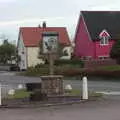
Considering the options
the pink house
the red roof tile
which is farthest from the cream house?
the pink house

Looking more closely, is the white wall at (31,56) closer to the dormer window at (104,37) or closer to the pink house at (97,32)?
the pink house at (97,32)

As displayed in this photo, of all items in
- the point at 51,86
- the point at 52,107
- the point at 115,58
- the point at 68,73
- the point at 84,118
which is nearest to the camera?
the point at 84,118

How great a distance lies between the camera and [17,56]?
368 ft

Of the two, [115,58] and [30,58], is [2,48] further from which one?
[115,58]

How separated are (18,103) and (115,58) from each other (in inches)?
1665

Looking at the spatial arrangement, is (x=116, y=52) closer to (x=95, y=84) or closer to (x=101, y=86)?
(x=95, y=84)

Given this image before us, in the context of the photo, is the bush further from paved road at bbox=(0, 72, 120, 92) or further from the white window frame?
paved road at bbox=(0, 72, 120, 92)

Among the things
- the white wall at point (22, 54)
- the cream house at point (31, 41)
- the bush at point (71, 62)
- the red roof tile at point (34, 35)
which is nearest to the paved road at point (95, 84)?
the bush at point (71, 62)

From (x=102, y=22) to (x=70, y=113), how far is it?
6389 cm

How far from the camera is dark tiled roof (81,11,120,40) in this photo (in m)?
78.8

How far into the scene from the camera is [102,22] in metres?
80.8

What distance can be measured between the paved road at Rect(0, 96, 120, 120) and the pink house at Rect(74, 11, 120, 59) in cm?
5664

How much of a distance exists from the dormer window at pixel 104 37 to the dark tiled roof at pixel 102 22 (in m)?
0.81

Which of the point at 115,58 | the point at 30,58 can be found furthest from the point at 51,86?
the point at 30,58
